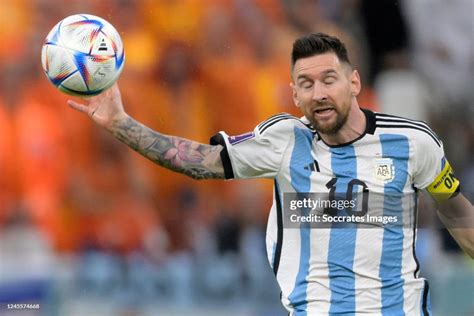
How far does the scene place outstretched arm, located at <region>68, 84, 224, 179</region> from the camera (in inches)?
152

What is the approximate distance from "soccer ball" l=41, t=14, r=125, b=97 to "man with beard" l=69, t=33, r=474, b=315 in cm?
19

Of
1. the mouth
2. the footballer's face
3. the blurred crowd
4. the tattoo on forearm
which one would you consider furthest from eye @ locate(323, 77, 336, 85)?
the blurred crowd

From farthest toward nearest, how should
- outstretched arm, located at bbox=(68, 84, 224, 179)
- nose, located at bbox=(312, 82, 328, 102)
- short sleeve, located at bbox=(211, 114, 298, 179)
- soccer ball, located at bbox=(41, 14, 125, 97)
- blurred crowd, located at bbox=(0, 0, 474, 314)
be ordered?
blurred crowd, located at bbox=(0, 0, 474, 314) → soccer ball, located at bbox=(41, 14, 125, 97) → short sleeve, located at bbox=(211, 114, 298, 179) → outstretched arm, located at bbox=(68, 84, 224, 179) → nose, located at bbox=(312, 82, 328, 102)

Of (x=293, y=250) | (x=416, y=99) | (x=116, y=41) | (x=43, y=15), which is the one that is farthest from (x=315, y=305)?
(x=43, y=15)

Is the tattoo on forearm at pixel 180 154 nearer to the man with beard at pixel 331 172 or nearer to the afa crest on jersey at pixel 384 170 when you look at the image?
the man with beard at pixel 331 172

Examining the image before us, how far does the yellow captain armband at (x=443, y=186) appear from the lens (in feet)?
13.1

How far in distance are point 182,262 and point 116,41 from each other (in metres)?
2.70

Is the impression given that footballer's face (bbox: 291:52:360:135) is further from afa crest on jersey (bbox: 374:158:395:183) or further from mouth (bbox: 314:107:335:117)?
afa crest on jersey (bbox: 374:158:395:183)

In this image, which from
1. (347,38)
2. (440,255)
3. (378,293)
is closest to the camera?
(378,293)

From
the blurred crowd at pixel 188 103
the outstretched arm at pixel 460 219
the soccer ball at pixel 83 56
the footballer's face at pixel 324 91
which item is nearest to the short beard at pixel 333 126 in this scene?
the footballer's face at pixel 324 91

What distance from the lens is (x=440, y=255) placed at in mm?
6188

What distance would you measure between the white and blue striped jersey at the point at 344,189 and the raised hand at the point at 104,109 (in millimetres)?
484

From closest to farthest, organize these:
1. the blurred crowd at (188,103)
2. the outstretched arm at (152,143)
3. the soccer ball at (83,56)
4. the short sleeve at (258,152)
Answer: the outstretched arm at (152,143)
the short sleeve at (258,152)
the soccer ball at (83,56)
the blurred crowd at (188,103)

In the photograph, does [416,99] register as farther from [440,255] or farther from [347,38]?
[440,255]
